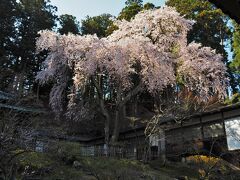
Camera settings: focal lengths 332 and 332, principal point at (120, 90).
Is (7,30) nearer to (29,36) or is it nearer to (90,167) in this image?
(29,36)

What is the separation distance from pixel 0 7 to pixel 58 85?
1188cm

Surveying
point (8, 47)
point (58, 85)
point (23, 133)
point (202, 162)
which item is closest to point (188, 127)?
point (202, 162)

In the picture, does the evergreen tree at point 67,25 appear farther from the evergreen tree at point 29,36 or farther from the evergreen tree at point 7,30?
the evergreen tree at point 7,30

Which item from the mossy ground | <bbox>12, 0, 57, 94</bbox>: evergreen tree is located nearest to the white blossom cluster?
the mossy ground

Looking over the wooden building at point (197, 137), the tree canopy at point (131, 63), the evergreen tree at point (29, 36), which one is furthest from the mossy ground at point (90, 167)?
the evergreen tree at point (29, 36)

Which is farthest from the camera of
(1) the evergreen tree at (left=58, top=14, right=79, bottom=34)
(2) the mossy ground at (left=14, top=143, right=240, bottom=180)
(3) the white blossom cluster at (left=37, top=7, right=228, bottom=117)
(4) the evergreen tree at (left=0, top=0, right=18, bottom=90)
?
(1) the evergreen tree at (left=58, top=14, right=79, bottom=34)

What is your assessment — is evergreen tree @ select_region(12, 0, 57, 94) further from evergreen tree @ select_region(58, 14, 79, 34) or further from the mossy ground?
the mossy ground

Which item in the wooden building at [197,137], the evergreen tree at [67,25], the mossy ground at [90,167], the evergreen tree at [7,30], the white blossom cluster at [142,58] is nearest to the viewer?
the mossy ground at [90,167]

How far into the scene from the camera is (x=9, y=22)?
2902 centimetres

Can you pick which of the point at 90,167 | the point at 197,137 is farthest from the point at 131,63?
the point at 90,167

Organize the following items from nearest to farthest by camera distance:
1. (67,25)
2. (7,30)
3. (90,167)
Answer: (90,167) < (7,30) < (67,25)

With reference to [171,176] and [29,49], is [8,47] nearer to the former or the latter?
[29,49]

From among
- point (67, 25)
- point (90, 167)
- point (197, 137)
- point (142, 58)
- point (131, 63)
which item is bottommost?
point (90, 167)

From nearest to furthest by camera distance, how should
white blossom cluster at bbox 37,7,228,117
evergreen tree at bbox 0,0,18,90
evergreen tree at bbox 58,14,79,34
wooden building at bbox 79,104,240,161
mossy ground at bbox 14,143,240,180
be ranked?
mossy ground at bbox 14,143,240,180 → wooden building at bbox 79,104,240,161 → white blossom cluster at bbox 37,7,228,117 → evergreen tree at bbox 0,0,18,90 → evergreen tree at bbox 58,14,79,34
